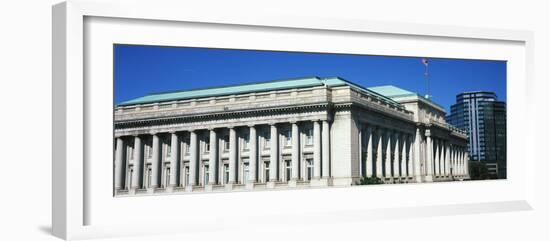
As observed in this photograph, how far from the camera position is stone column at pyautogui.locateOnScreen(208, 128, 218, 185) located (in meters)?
26.5

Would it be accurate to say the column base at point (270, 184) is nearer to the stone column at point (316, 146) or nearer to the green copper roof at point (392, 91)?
the stone column at point (316, 146)

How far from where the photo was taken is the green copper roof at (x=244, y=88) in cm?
2546

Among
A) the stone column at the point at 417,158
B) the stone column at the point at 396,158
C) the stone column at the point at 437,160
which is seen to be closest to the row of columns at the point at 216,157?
the stone column at the point at 396,158

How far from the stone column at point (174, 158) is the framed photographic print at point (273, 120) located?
0.26 feet

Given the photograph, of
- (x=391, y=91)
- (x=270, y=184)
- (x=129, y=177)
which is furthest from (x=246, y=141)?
(x=391, y=91)

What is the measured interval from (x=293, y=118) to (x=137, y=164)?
7085mm

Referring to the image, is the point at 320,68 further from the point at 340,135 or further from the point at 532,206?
the point at 532,206

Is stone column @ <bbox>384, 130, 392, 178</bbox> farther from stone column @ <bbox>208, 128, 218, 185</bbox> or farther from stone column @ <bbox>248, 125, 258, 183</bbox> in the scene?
stone column @ <bbox>208, 128, 218, 185</bbox>

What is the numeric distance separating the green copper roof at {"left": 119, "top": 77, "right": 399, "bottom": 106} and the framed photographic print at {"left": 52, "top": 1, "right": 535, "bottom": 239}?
3.1 inches

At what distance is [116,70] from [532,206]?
645 inches

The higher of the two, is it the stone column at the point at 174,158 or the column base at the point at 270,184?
the stone column at the point at 174,158

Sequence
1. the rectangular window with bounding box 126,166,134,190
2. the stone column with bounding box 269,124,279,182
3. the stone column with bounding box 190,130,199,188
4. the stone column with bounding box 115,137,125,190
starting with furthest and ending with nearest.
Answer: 1. the stone column with bounding box 269,124,279,182
2. the stone column with bounding box 190,130,199,188
3. the rectangular window with bounding box 126,166,134,190
4. the stone column with bounding box 115,137,125,190

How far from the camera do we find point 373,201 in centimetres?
2620

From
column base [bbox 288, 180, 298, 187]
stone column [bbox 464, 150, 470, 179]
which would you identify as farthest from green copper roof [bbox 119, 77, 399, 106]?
stone column [bbox 464, 150, 470, 179]
